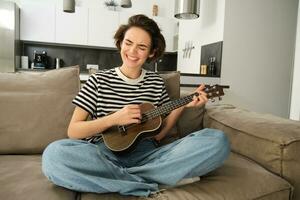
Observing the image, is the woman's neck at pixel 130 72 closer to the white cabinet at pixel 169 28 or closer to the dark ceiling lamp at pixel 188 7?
the dark ceiling lamp at pixel 188 7

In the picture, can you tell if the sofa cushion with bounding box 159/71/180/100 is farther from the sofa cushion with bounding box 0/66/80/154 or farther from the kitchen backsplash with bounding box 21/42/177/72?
the kitchen backsplash with bounding box 21/42/177/72

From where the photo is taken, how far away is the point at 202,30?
2.94 metres

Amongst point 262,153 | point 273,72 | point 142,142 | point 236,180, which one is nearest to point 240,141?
point 262,153

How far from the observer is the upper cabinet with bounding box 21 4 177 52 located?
3834mm

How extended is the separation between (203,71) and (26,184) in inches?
84.9

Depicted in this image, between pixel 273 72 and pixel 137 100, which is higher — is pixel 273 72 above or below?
above

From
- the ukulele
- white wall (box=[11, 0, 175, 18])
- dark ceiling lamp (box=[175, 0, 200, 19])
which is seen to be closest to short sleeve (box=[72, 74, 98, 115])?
the ukulele

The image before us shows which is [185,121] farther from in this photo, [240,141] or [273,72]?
[273,72]

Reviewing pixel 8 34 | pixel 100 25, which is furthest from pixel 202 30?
pixel 8 34

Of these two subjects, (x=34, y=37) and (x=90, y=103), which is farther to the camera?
(x=34, y=37)

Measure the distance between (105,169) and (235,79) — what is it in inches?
77.8

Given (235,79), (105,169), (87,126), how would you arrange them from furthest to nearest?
(235,79)
(87,126)
(105,169)

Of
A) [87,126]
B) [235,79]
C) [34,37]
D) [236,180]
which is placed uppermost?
[34,37]

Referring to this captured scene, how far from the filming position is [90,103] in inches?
44.3
